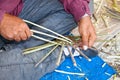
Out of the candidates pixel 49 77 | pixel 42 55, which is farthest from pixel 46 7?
pixel 49 77

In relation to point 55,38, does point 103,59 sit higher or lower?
lower

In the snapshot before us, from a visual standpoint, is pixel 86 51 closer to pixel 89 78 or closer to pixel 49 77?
pixel 89 78

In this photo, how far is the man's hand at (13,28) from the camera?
1799 mm

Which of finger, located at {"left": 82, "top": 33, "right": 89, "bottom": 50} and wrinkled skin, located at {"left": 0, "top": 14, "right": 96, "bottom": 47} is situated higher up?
wrinkled skin, located at {"left": 0, "top": 14, "right": 96, "bottom": 47}

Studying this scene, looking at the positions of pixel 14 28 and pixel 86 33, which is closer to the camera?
pixel 14 28

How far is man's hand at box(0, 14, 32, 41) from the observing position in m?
1.80

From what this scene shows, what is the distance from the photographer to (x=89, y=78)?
209 centimetres

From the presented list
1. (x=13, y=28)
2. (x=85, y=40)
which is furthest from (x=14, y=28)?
(x=85, y=40)

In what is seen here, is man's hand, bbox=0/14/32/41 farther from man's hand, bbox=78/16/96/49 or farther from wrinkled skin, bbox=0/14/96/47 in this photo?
man's hand, bbox=78/16/96/49

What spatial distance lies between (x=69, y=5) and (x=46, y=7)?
197 millimetres

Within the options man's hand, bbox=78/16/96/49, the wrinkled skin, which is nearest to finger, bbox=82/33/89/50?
man's hand, bbox=78/16/96/49

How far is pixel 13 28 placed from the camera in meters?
1.80

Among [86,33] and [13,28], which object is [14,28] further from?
[86,33]

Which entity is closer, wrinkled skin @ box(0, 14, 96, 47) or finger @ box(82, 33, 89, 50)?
wrinkled skin @ box(0, 14, 96, 47)
